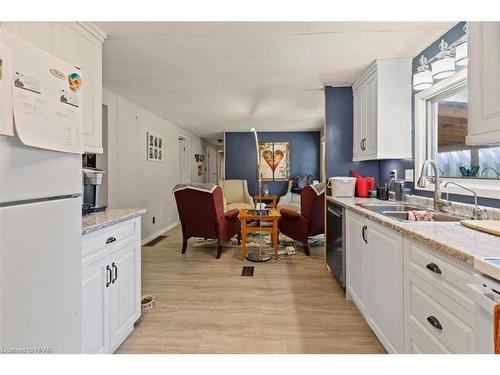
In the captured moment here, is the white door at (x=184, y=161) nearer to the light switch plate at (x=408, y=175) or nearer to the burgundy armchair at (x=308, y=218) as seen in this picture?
the burgundy armchair at (x=308, y=218)

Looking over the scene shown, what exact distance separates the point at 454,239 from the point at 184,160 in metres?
6.14

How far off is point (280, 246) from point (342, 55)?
109 inches

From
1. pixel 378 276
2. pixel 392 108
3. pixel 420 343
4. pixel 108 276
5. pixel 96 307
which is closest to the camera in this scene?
pixel 420 343

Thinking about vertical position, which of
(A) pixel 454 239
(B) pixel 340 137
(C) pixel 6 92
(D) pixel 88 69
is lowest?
(A) pixel 454 239

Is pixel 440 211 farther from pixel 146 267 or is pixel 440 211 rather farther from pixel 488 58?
pixel 146 267

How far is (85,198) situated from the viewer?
77.0 inches

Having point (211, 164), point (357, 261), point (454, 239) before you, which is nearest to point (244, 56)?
point (357, 261)

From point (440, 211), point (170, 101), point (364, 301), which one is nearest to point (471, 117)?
point (440, 211)

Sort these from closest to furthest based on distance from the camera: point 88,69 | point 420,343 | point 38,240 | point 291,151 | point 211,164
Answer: point 38,240 < point 420,343 < point 88,69 < point 291,151 < point 211,164

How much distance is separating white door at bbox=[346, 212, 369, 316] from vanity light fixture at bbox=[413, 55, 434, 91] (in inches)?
48.6

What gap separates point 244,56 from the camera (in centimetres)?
242

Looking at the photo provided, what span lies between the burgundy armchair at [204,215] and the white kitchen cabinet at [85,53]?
66.8 inches

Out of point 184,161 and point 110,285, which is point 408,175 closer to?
point 110,285
